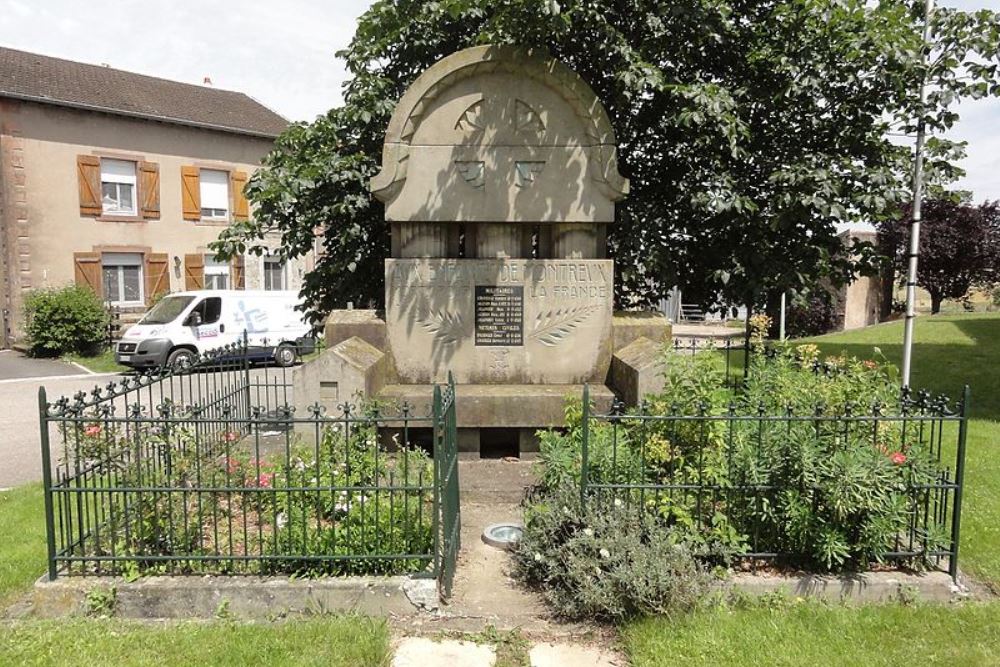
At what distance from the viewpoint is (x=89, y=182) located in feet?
65.1

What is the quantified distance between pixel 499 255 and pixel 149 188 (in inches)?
721

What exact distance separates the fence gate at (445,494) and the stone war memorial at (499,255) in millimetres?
1726

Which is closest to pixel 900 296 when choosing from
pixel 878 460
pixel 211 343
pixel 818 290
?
pixel 818 290

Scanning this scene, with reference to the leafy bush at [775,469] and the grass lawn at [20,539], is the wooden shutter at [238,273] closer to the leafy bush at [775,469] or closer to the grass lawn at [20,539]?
the grass lawn at [20,539]

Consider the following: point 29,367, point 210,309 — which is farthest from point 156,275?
point 210,309

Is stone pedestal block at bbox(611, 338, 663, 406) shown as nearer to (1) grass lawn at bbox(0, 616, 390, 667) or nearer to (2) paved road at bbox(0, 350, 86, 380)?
(1) grass lawn at bbox(0, 616, 390, 667)

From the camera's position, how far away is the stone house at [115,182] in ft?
61.9

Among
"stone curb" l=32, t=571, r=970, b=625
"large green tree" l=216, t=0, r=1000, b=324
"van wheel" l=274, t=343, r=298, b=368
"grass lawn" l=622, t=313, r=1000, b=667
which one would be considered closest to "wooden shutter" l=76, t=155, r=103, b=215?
"van wheel" l=274, t=343, r=298, b=368

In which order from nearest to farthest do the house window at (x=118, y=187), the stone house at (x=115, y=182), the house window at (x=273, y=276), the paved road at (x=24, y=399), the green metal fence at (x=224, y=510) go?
the green metal fence at (x=224, y=510) → the paved road at (x=24, y=399) → the stone house at (x=115, y=182) → the house window at (x=118, y=187) → the house window at (x=273, y=276)

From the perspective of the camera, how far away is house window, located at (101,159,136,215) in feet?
66.8

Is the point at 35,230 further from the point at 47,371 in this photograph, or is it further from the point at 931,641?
the point at 931,641

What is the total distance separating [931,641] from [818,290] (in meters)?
4.72

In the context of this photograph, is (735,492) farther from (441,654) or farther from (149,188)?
(149,188)

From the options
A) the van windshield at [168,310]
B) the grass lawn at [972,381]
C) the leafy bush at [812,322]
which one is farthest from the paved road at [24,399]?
the leafy bush at [812,322]
